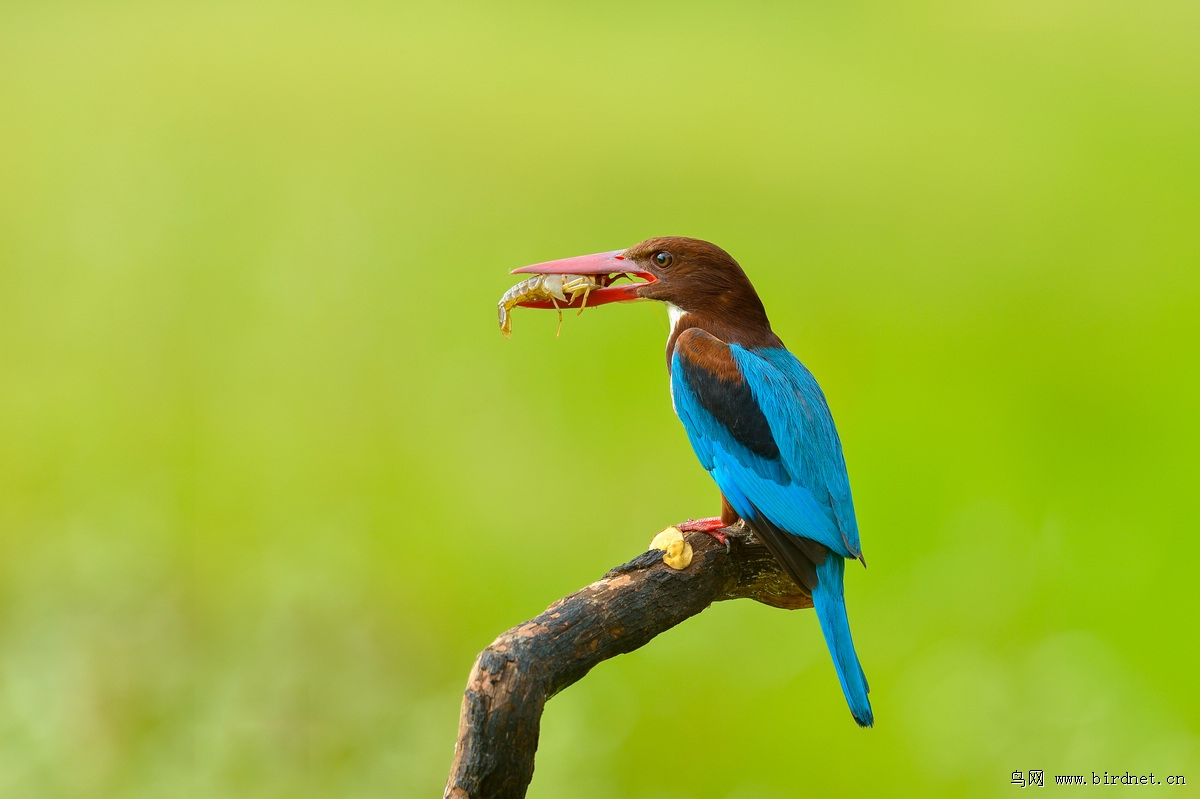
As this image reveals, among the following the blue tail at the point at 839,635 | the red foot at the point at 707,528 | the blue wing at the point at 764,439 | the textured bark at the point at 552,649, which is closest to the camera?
the textured bark at the point at 552,649

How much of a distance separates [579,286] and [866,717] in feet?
3.32

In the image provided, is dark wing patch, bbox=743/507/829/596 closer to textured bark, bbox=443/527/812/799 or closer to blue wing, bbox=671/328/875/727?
blue wing, bbox=671/328/875/727

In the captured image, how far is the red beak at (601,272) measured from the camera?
2.10m

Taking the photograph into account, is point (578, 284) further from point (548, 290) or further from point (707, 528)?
point (707, 528)

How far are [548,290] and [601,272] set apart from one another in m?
0.12

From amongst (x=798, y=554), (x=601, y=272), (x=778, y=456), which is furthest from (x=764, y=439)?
(x=601, y=272)

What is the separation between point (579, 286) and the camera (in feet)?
7.00

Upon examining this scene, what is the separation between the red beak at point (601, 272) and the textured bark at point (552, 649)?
0.53 m

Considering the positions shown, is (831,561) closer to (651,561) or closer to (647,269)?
(651,561)

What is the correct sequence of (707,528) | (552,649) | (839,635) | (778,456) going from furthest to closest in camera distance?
(707,528) < (778,456) < (839,635) < (552,649)

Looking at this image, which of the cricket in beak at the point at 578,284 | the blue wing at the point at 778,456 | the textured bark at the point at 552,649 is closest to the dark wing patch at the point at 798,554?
the blue wing at the point at 778,456

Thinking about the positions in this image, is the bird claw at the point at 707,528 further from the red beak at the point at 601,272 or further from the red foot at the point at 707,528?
the red beak at the point at 601,272

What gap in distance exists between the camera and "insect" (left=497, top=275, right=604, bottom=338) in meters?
2.12

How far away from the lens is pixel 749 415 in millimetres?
1914
